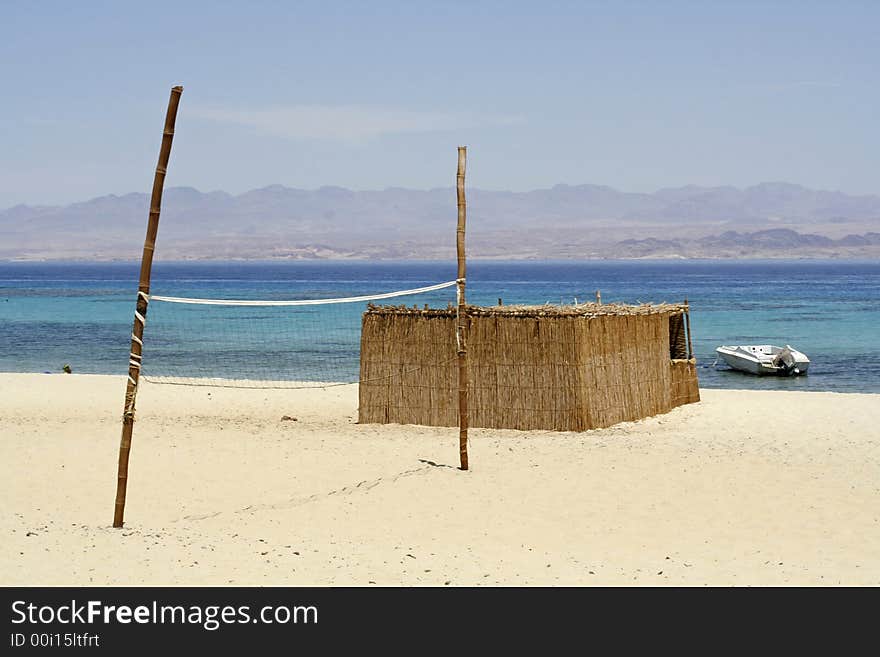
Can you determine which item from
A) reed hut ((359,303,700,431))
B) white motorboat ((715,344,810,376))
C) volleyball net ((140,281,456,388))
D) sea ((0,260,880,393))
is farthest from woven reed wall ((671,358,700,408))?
white motorboat ((715,344,810,376))

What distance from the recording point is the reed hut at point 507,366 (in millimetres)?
14906

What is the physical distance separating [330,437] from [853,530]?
22.5 feet

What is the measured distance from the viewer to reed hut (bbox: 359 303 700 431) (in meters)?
14.9

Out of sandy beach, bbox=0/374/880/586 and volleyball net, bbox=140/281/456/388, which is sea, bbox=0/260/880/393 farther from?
sandy beach, bbox=0/374/880/586

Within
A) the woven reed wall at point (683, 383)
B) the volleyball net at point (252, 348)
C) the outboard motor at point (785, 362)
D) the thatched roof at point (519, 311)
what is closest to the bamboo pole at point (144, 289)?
the thatched roof at point (519, 311)

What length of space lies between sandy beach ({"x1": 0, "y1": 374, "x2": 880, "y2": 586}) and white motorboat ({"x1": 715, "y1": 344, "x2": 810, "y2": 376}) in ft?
34.4

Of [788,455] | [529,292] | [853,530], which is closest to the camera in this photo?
[853,530]

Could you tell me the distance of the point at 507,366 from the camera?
15.0m

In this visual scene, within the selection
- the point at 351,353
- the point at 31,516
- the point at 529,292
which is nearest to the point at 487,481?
the point at 31,516

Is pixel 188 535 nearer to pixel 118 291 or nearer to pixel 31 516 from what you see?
pixel 31 516

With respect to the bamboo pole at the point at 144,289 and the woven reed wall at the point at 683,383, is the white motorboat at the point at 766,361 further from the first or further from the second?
the bamboo pole at the point at 144,289

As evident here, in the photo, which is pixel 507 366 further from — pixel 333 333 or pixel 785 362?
pixel 333 333

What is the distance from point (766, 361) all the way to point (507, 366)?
570 inches
